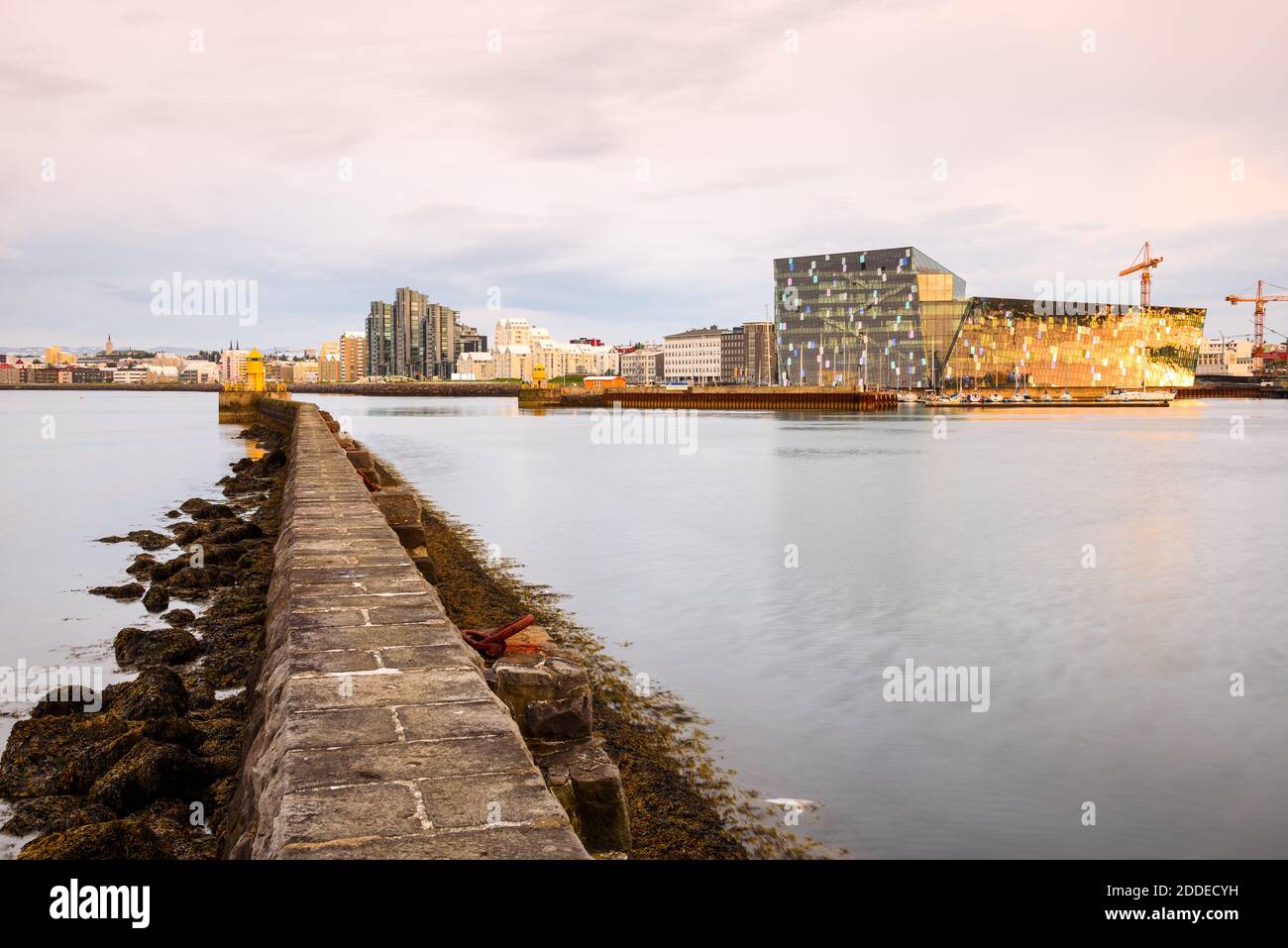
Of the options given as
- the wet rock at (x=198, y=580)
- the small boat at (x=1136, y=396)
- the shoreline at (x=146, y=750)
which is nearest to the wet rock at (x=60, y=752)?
the shoreline at (x=146, y=750)

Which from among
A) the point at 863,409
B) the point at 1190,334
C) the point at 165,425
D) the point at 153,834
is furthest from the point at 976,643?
the point at 1190,334

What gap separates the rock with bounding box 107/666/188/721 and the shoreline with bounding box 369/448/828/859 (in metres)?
3.42

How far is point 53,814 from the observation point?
22.8 ft

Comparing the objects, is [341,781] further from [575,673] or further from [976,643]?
[976,643]

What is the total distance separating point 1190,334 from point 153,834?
198m

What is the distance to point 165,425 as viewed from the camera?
3349 inches

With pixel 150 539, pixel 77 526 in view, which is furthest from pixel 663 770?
pixel 77 526

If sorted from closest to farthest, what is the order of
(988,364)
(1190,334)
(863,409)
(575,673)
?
(575,673)
(863,409)
(988,364)
(1190,334)

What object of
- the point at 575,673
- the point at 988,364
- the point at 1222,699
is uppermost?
the point at 988,364

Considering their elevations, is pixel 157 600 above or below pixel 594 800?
below

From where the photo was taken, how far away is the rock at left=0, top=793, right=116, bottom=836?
21.7ft

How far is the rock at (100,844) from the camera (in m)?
5.69

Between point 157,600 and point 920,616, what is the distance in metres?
11.9

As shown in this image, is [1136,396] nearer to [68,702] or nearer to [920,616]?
[920,616]
